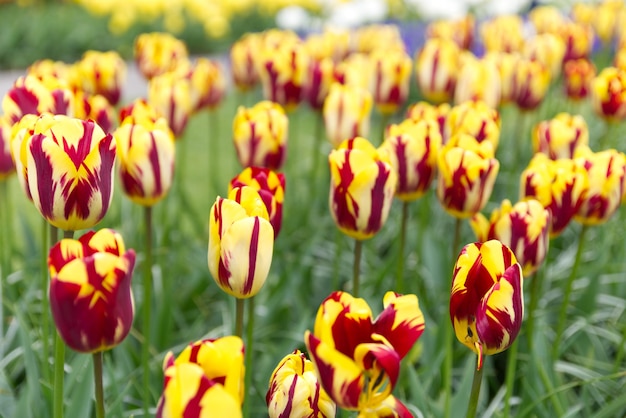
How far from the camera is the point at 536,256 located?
150 centimetres

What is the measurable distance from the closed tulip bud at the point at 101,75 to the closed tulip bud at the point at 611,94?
1.56 m

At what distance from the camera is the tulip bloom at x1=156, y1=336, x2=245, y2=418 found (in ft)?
2.48

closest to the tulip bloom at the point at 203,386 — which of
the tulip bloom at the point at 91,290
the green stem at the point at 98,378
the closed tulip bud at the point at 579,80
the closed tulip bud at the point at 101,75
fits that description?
the tulip bloom at the point at 91,290

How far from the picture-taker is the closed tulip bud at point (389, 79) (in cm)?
266

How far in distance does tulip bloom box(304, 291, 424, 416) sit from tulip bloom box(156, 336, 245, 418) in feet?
0.31

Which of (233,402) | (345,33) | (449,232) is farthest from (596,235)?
(233,402)

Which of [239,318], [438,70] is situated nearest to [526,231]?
[239,318]

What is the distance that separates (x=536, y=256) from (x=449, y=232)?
1.86m

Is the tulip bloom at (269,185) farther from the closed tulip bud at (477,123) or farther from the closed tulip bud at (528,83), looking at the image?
the closed tulip bud at (528,83)

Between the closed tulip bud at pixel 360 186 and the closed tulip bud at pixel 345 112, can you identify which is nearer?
the closed tulip bud at pixel 360 186

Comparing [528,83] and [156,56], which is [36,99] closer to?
[156,56]

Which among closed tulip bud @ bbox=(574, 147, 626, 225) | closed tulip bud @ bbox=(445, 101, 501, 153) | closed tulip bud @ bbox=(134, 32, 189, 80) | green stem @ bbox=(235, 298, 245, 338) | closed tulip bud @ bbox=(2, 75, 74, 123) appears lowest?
green stem @ bbox=(235, 298, 245, 338)

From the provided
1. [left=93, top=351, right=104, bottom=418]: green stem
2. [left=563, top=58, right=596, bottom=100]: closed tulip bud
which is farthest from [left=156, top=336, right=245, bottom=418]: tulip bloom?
[left=563, top=58, right=596, bottom=100]: closed tulip bud

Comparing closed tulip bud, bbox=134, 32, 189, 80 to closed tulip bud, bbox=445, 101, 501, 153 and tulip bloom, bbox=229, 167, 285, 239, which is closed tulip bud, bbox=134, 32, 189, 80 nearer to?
closed tulip bud, bbox=445, 101, 501, 153
